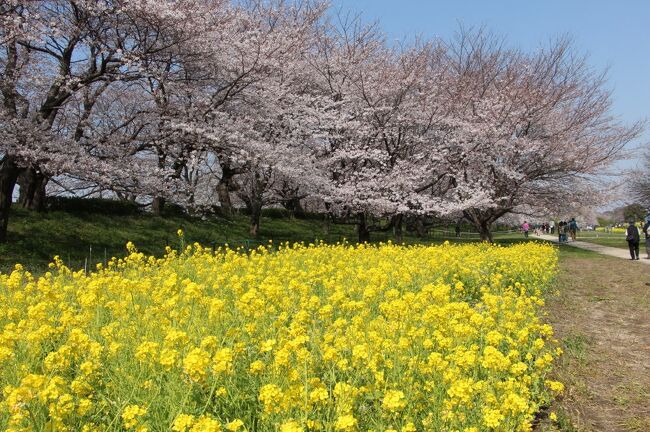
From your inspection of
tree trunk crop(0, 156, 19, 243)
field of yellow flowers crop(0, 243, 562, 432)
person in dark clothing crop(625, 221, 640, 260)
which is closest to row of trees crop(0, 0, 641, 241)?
tree trunk crop(0, 156, 19, 243)

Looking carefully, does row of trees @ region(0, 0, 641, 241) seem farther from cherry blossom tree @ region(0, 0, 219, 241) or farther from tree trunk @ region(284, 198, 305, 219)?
tree trunk @ region(284, 198, 305, 219)

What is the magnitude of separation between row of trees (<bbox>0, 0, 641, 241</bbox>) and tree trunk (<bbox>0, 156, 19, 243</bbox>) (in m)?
0.03

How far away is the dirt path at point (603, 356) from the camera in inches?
178

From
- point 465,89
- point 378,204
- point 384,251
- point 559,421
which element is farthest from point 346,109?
point 559,421

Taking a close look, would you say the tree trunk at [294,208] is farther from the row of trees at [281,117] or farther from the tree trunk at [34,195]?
the tree trunk at [34,195]

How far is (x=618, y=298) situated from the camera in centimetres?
1039

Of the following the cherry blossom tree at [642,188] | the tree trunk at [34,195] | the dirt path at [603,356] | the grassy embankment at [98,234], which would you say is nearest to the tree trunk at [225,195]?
the grassy embankment at [98,234]

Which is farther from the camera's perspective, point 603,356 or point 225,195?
point 225,195

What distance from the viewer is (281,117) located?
2000cm

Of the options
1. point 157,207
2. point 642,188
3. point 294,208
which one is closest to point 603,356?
point 157,207

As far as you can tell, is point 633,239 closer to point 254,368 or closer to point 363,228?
point 363,228

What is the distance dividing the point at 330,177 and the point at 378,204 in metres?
2.72

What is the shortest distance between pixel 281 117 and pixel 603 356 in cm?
1565

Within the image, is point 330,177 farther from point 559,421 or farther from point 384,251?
point 559,421
